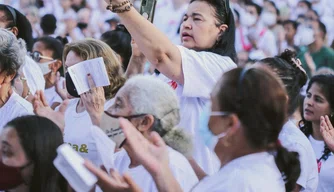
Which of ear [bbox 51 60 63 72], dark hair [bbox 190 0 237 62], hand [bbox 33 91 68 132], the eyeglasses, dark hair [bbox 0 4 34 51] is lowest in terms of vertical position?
ear [bbox 51 60 63 72]

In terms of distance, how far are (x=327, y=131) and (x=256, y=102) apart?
2.64 m

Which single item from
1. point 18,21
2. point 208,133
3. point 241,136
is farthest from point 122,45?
point 241,136

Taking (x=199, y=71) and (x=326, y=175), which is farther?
(x=326, y=175)

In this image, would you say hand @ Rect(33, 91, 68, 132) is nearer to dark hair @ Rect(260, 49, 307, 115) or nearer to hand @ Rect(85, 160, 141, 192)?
dark hair @ Rect(260, 49, 307, 115)

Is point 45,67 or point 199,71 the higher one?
point 199,71

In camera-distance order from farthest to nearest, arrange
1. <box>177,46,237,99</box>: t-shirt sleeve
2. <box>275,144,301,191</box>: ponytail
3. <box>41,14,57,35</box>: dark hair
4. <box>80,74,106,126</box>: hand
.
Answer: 1. <box>41,14,57,35</box>: dark hair
2. <box>80,74,106,126</box>: hand
3. <box>177,46,237,99</box>: t-shirt sleeve
4. <box>275,144,301,191</box>: ponytail

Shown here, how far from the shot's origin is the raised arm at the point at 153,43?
431cm

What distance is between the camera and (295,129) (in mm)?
5227

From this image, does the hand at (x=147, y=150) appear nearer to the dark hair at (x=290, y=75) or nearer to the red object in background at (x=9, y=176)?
the red object in background at (x=9, y=176)

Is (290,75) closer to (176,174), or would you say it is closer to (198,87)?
(198,87)

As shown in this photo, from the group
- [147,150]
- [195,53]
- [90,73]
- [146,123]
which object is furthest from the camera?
[90,73]

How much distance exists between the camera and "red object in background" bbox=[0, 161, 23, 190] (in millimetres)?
3867

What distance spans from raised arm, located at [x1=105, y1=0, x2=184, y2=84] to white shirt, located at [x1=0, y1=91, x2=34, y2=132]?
1017 mm

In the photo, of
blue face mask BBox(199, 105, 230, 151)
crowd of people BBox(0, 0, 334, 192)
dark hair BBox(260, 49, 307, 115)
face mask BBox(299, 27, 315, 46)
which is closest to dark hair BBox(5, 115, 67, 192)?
crowd of people BBox(0, 0, 334, 192)
